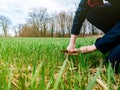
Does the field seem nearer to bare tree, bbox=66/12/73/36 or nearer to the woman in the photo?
the woman

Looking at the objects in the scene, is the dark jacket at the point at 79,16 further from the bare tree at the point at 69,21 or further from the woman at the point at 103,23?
the bare tree at the point at 69,21

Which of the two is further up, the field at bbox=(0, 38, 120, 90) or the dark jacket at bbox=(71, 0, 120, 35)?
the dark jacket at bbox=(71, 0, 120, 35)

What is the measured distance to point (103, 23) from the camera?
357 cm

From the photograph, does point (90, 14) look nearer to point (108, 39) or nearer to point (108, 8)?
point (108, 8)

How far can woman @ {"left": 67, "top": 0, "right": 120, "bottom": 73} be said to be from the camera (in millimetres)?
2373

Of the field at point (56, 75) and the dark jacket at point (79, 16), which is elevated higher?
the dark jacket at point (79, 16)

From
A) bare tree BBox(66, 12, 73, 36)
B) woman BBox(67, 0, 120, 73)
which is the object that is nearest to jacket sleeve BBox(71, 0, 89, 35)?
woman BBox(67, 0, 120, 73)

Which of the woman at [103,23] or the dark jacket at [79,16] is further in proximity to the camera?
the dark jacket at [79,16]

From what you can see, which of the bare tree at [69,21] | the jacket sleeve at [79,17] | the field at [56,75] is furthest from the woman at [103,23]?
the bare tree at [69,21]

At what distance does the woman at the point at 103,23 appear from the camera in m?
2.37

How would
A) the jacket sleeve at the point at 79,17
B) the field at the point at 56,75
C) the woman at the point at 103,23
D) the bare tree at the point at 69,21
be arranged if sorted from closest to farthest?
the field at the point at 56,75, the woman at the point at 103,23, the jacket sleeve at the point at 79,17, the bare tree at the point at 69,21

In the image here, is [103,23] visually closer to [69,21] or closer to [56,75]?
[56,75]

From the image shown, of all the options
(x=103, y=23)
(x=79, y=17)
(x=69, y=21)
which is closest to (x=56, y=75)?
(x=79, y=17)

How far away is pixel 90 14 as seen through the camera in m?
3.38
